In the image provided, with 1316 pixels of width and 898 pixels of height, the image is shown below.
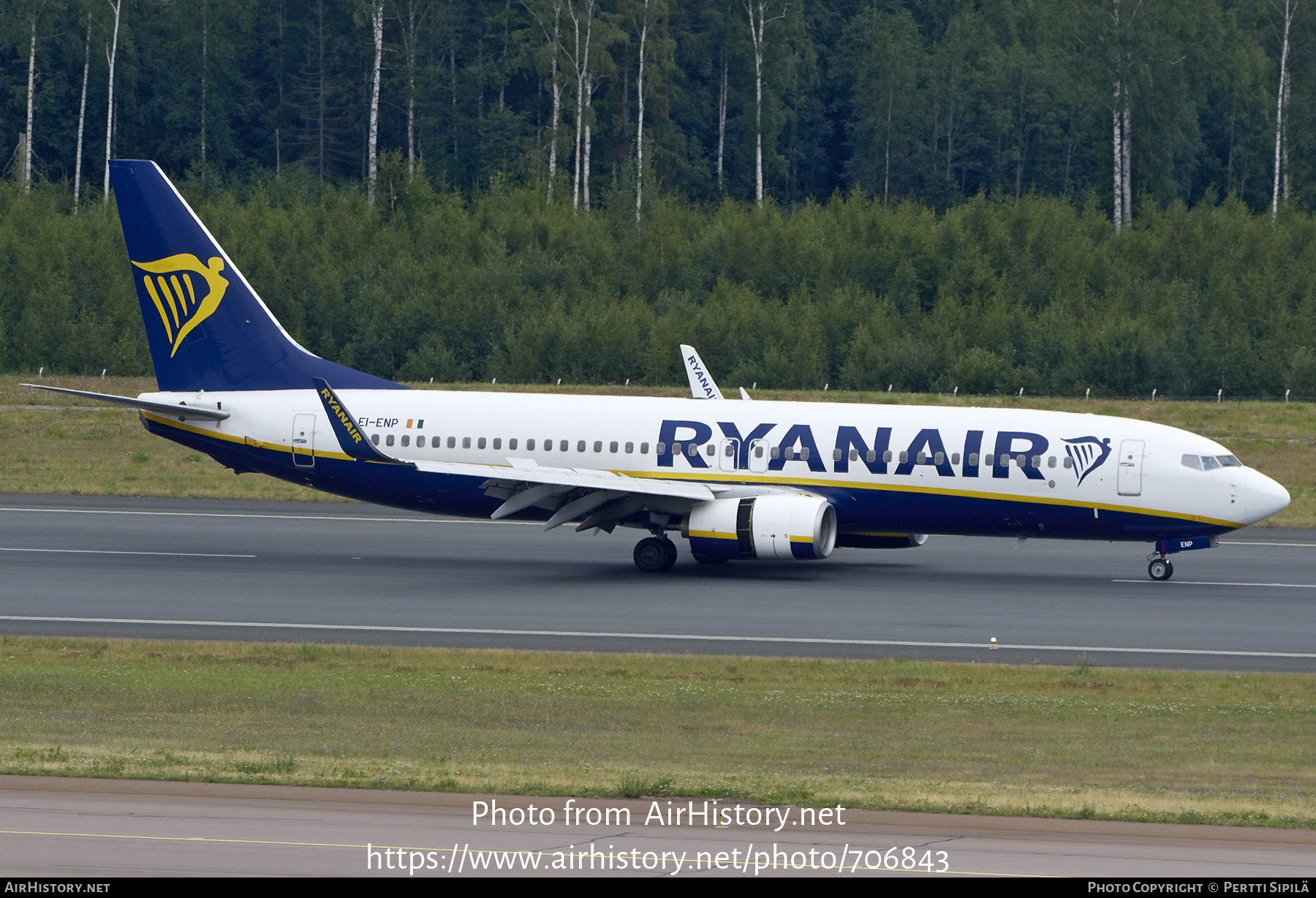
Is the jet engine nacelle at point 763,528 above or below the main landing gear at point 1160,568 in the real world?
above

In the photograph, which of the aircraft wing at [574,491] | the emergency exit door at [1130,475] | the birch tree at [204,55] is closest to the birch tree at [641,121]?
the birch tree at [204,55]

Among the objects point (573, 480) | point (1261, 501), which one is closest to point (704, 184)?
point (573, 480)

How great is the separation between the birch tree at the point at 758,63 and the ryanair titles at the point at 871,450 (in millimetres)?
54990

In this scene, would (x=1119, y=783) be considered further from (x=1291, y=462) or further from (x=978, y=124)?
(x=978, y=124)

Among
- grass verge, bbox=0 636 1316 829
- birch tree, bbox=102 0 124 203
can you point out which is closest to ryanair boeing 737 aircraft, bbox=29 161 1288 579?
grass verge, bbox=0 636 1316 829

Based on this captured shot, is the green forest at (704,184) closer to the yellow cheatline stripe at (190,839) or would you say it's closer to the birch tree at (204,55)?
the birch tree at (204,55)

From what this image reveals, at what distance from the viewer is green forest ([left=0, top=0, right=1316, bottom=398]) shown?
216ft

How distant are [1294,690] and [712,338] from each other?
4653cm

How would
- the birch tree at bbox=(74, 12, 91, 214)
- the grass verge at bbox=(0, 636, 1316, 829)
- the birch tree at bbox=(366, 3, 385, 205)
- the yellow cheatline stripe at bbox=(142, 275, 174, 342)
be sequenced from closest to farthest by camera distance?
the grass verge at bbox=(0, 636, 1316, 829), the yellow cheatline stripe at bbox=(142, 275, 174, 342), the birch tree at bbox=(366, 3, 385, 205), the birch tree at bbox=(74, 12, 91, 214)

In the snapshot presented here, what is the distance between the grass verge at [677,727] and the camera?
14.8 m

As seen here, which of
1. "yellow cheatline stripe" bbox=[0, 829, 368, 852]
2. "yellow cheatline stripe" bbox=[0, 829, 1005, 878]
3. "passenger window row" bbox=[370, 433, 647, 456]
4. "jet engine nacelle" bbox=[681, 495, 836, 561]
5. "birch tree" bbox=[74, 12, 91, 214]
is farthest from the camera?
"birch tree" bbox=[74, 12, 91, 214]

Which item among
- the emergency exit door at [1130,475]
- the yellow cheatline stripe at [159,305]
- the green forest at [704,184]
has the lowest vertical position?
the emergency exit door at [1130,475]

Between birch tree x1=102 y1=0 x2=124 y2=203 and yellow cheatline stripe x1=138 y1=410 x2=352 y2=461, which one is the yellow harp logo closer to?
yellow cheatline stripe x1=138 y1=410 x2=352 y2=461

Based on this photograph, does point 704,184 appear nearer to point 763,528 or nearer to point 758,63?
point 758,63
